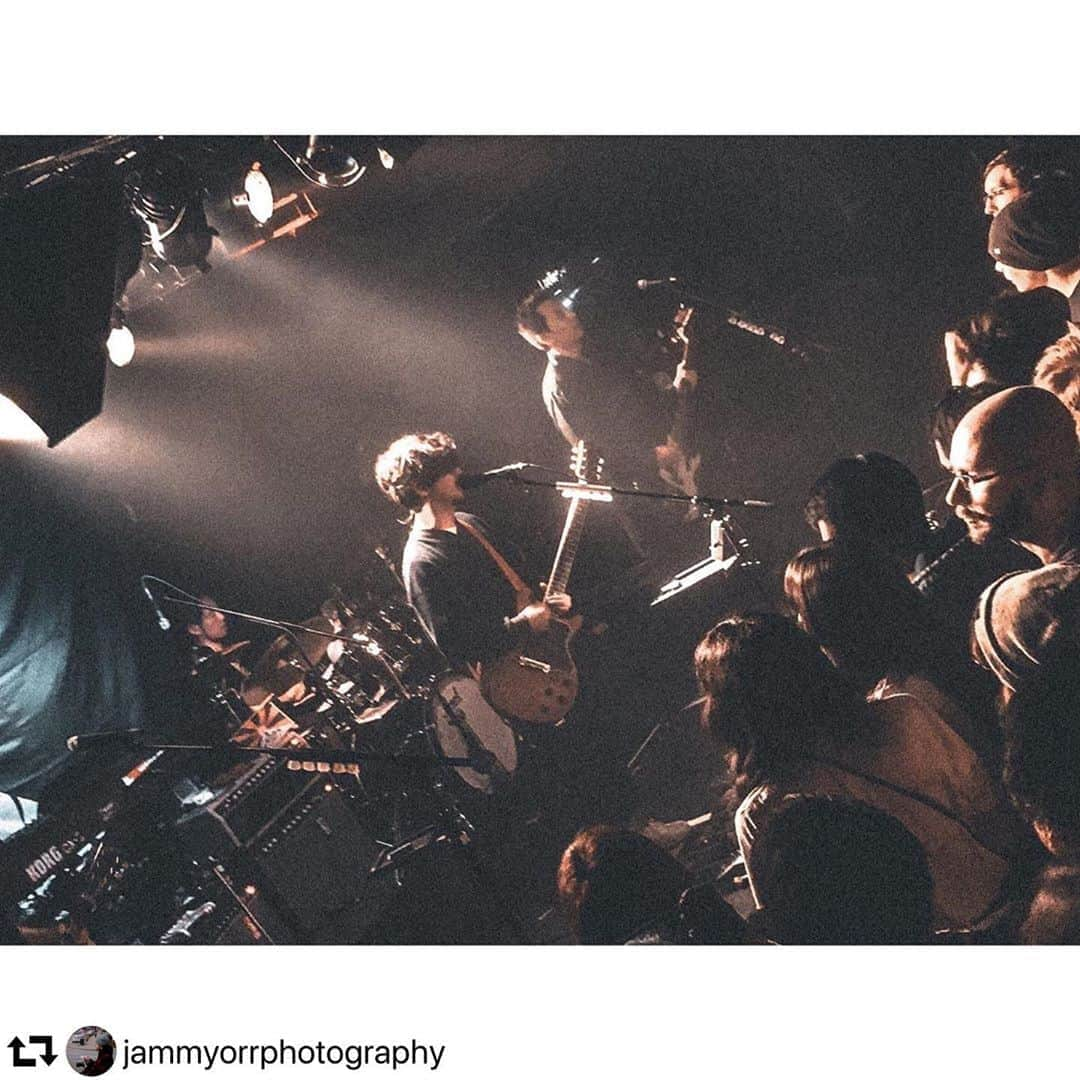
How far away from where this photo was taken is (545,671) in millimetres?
3551

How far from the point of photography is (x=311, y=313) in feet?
12.0

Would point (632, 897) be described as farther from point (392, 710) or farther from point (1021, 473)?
point (1021, 473)

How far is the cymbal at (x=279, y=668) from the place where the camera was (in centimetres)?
355

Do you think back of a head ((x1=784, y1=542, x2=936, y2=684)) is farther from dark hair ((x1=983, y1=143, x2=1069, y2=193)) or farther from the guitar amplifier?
the guitar amplifier

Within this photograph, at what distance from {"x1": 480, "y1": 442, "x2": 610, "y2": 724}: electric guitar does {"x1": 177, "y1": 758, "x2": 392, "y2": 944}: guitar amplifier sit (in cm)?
54

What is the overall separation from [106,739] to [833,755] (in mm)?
2054

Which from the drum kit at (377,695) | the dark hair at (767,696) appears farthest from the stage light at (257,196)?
the dark hair at (767,696)

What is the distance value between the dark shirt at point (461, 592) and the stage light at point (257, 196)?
1.04m

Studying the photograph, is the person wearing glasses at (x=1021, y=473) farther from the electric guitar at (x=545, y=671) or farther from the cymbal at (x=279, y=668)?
the cymbal at (x=279, y=668)
